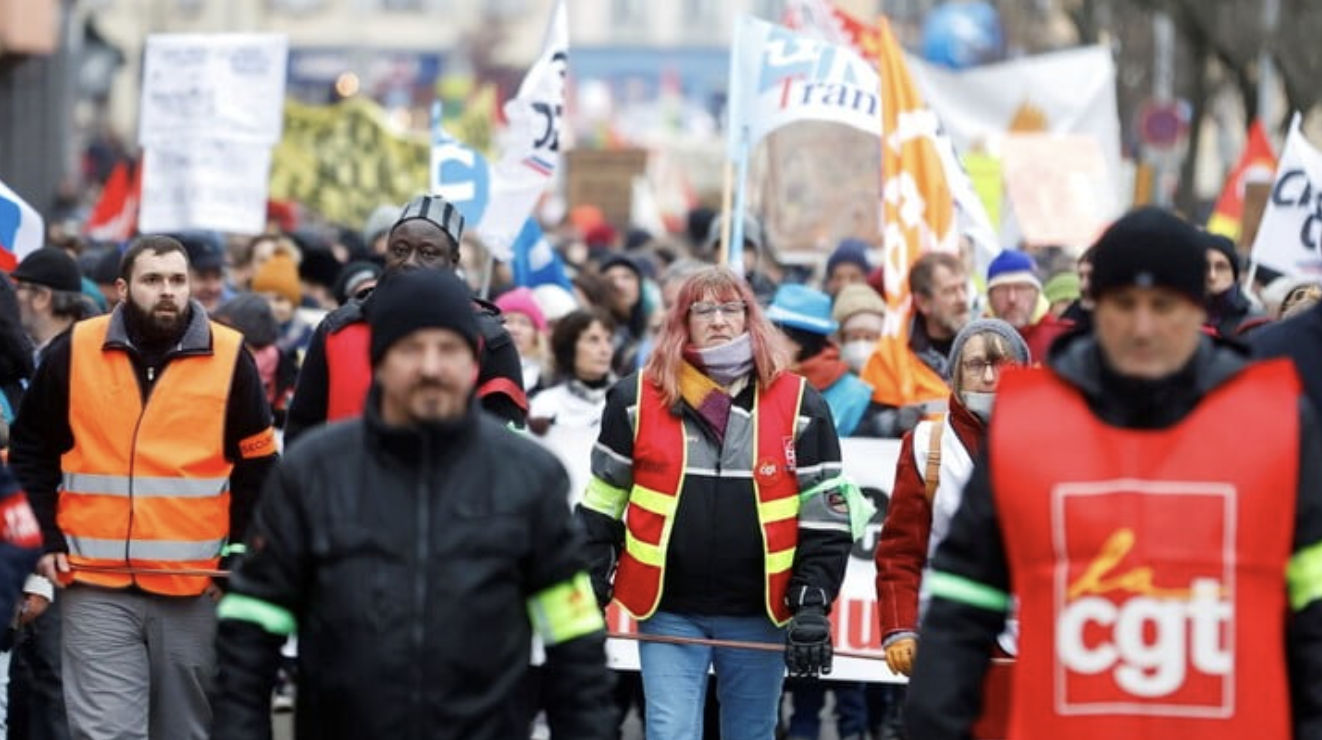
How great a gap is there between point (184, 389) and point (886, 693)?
4.23 m

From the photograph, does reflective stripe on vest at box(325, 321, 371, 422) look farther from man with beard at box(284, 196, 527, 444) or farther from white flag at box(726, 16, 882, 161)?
white flag at box(726, 16, 882, 161)

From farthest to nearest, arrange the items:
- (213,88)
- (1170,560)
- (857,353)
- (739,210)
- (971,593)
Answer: (213,88) → (739,210) → (857,353) → (971,593) → (1170,560)

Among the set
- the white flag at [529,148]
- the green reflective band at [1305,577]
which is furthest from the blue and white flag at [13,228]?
the green reflective band at [1305,577]

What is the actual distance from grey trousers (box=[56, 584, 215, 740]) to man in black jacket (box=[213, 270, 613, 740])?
2602 mm

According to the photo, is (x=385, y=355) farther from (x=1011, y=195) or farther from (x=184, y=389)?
(x=1011, y=195)

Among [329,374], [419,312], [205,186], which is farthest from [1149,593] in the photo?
[205,186]

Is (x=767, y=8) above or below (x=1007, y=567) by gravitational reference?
above

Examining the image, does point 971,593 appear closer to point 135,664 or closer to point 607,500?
point 607,500

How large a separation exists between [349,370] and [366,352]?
0.12 metres

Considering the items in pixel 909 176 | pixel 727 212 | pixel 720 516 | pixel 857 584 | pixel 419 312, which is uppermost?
pixel 909 176

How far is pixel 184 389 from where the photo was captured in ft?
27.9

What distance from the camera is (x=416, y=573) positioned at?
5742 millimetres

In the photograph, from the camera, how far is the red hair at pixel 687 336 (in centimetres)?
862

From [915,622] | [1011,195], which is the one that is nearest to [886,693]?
[915,622]
